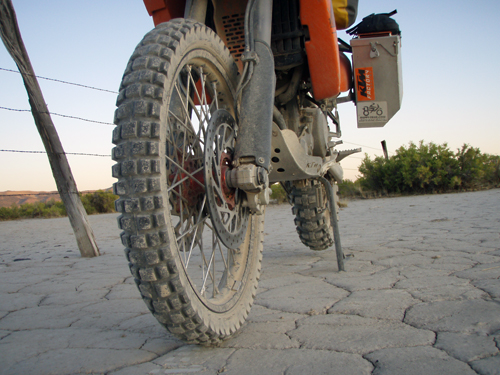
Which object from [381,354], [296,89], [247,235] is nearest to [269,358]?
[381,354]

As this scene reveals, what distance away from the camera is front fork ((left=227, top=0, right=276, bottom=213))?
4.93ft

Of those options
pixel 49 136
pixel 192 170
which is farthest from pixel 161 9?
pixel 49 136

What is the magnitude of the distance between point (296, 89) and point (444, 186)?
10448mm

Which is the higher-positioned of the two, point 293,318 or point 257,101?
point 257,101

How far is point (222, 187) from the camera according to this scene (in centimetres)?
148

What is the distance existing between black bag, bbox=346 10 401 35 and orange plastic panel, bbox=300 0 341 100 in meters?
0.86

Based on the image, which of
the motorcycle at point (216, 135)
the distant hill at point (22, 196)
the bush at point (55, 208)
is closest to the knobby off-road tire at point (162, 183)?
the motorcycle at point (216, 135)

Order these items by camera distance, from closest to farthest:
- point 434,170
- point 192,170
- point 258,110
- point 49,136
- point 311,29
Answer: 1. point 192,170
2. point 258,110
3. point 311,29
4. point 49,136
5. point 434,170

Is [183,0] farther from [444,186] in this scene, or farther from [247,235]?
[444,186]

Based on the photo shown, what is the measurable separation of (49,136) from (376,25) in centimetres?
315

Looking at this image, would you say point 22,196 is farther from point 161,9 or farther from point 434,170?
point 434,170

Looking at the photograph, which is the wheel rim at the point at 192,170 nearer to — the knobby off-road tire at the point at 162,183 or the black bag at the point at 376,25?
the knobby off-road tire at the point at 162,183

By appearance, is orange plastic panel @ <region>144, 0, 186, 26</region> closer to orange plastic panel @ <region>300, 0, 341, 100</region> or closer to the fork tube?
the fork tube

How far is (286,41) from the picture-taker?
2143 millimetres
